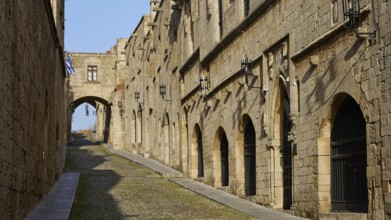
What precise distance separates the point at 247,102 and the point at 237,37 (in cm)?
244

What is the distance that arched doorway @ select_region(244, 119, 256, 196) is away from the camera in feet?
64.8

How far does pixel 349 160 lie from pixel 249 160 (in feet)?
22.7

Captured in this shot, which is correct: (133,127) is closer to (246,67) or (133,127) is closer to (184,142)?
(184,142)

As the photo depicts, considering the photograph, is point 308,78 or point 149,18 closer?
point 308,78

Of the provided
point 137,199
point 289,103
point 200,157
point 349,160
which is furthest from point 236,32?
point 349,160

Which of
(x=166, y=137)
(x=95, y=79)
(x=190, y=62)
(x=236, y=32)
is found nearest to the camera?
(x=236, y=32)

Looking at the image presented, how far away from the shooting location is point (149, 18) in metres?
40.8

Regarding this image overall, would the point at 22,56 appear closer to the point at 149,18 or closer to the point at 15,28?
the point at 15,28

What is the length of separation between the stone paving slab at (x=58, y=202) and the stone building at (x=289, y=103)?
509cm

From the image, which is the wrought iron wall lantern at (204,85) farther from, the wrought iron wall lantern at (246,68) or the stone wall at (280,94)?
the wrought iron wall lantern at (246,68)

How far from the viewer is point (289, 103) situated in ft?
53.6

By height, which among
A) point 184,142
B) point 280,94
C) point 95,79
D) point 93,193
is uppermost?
point 95,79

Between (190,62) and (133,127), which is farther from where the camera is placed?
(133,127)

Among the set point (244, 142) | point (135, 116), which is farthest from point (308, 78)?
point (135, 116)
